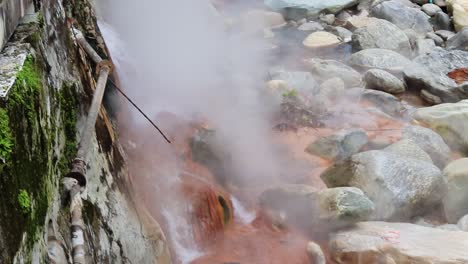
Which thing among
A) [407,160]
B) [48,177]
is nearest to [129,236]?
[48,177]

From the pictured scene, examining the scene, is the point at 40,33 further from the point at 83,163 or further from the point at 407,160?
the point at 407,160

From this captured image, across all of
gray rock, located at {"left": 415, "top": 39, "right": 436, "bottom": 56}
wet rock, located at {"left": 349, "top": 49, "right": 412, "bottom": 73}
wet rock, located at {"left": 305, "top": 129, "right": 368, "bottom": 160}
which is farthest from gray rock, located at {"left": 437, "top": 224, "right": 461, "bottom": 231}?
gray rock, located at {"left": 415, "top": 39, "right": 436, "bottom": 56}

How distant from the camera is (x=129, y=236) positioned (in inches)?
150

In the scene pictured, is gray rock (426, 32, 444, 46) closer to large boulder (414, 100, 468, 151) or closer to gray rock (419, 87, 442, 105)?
gray rock (419, 87, 442, 105)

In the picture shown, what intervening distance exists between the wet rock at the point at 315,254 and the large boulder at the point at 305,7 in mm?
9732

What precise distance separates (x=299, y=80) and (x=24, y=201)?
786cm

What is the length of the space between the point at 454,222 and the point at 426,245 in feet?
4.25

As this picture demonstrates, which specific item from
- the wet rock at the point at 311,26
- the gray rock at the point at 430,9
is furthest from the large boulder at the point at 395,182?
the gray rock at the point at 430,9

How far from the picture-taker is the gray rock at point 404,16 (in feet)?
43.8

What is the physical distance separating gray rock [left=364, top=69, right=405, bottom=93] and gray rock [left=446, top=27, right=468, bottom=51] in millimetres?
3334

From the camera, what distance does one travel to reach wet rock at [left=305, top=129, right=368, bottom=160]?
7578 mm

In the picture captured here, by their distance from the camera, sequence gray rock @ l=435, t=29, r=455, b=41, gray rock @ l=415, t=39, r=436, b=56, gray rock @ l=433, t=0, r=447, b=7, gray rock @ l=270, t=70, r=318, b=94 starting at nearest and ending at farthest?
gray rock @ l=270, t=70, r=318, b=94, gray rock @ l=415, t=39, r=436, b=56, gray rock @ l=435, t=29, r=455, b=41, gray rock @ l=433, t=0, r=447, b=7

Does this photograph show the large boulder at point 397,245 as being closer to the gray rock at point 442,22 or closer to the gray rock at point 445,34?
the gray rock at point 445,34

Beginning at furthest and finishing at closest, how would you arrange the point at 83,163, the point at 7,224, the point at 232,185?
the point at 232,185 → the point at 83,163 → the point at 7,224
